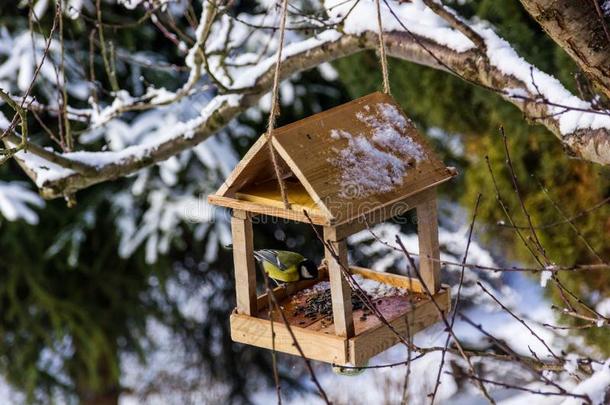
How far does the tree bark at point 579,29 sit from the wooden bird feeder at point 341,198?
1.62 ft

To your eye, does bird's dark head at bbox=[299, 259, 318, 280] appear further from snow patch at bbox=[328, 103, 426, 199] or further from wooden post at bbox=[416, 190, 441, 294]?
snow patch at bbox=[328, 103, 426, 199]

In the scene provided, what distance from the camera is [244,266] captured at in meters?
2.47

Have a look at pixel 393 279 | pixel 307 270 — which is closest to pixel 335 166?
pixel 307 270

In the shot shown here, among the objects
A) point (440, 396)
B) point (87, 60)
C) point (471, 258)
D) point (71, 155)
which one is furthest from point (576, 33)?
point (440, 396)

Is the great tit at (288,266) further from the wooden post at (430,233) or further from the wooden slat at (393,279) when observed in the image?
the wooden post at (430,233)

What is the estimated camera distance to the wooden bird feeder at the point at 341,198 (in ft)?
6.97

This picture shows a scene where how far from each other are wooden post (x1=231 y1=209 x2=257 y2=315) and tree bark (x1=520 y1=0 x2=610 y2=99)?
1.00 meters

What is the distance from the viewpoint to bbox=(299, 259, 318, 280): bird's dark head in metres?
2.65

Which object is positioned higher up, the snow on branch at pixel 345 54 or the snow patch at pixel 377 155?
the snow on branch at pixel 345 54

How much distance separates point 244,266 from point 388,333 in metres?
0.48

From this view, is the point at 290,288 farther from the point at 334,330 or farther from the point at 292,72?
the point at 292,72

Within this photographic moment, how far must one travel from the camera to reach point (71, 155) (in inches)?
119

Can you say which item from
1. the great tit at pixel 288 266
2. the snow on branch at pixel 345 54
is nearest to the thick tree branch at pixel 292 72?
the snow on branch at pixel 345 54

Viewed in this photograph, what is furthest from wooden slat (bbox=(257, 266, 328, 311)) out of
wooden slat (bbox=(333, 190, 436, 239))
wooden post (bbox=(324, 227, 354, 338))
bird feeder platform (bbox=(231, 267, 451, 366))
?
→ wooden slat (bbox=(333, 190, 436, 239))
